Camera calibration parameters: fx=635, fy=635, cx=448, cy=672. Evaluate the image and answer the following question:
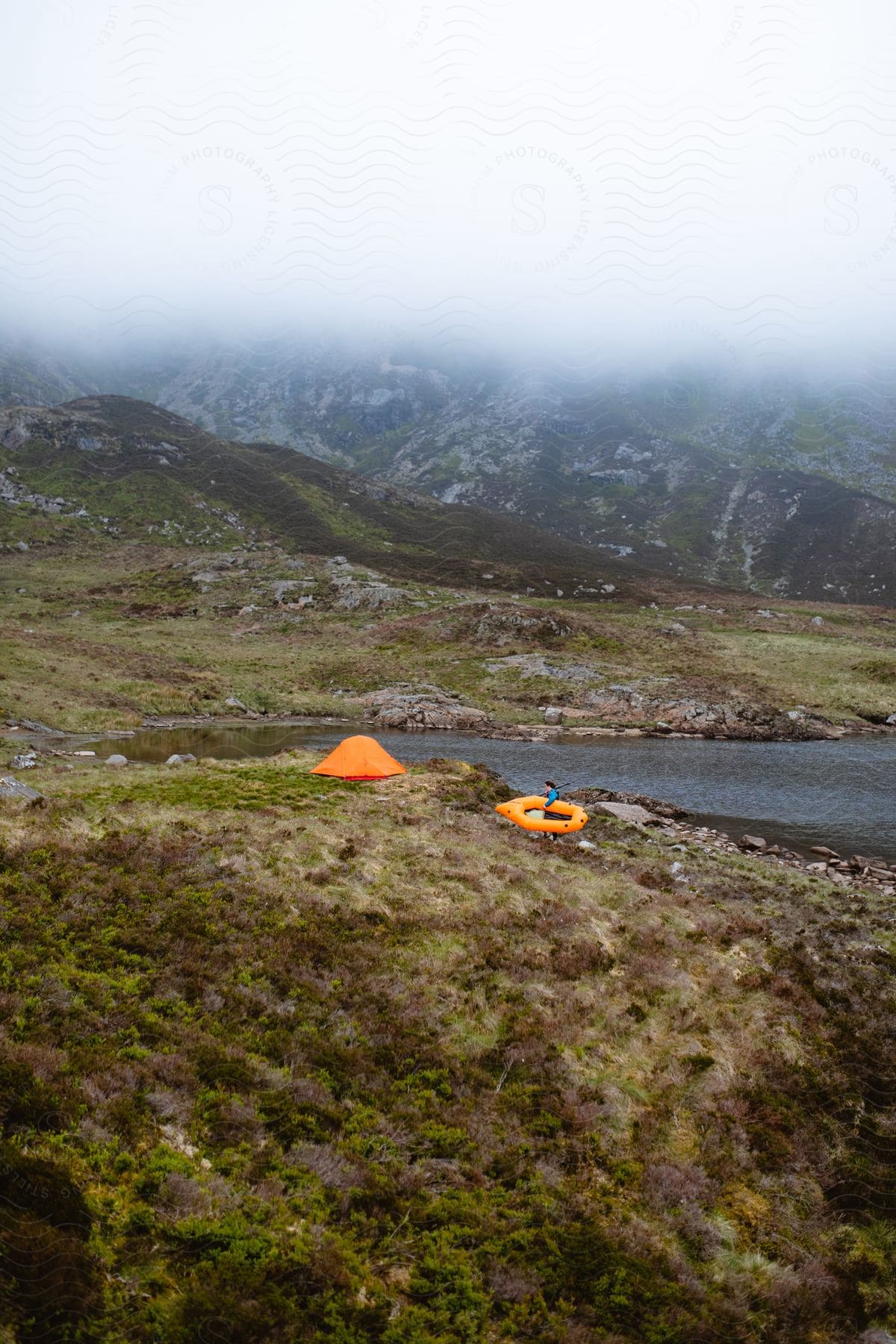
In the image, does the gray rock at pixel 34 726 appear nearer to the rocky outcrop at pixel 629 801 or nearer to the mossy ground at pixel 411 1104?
the mossy ground at pixel 411 1104

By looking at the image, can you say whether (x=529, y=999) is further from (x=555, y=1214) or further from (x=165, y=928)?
(x=165, y=928)

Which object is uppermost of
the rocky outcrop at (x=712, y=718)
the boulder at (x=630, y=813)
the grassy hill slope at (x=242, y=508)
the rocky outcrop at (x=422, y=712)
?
the grassy hill slope at (x=242, y=508)

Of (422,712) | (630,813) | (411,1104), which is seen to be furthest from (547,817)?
(422,712)

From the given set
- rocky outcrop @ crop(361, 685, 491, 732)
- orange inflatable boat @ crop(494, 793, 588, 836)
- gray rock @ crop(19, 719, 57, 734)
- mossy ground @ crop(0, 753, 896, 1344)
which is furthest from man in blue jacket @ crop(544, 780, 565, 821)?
gray rock @ crop(19, 719, 57, 734)

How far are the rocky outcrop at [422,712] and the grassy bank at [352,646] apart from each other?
298 cm

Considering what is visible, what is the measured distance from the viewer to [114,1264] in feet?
23.4

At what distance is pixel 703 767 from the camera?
47000 millimetres

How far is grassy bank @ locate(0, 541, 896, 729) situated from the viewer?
61281 millimetres

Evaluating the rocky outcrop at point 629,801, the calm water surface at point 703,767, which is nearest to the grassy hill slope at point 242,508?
the calm water surface at point 703,767

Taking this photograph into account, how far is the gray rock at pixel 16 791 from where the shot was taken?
67.3ft

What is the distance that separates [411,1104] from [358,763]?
22927 millimetres

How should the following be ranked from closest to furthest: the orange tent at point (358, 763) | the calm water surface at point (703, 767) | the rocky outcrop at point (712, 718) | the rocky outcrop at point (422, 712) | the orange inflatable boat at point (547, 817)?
the orange inflatable boat at point (547, 817)
the orange tent at point (358, 763)
the calm water surface at point (703, 767)
the rocky outcrop at point (712, 718)
the rocky outcrop at point (422, 712)

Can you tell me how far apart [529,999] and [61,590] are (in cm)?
10922

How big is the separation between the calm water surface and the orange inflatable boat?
8546 mm
